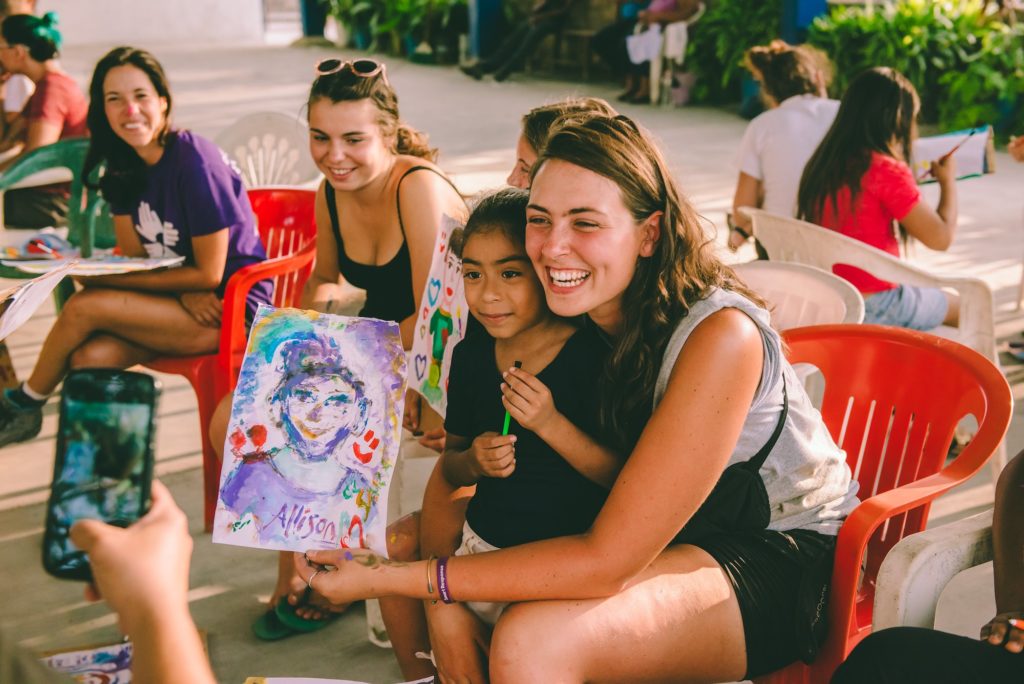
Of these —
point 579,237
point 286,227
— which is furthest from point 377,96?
point 579,237

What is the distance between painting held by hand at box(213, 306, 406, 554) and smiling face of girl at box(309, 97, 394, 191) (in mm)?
837

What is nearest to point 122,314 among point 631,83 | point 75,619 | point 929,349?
point 75,619

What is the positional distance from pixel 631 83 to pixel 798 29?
2395 mm

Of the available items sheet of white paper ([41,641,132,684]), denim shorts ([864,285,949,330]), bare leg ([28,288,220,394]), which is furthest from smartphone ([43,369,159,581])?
denim shorts ([864,285,949,330])

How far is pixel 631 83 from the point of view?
13.3 meters

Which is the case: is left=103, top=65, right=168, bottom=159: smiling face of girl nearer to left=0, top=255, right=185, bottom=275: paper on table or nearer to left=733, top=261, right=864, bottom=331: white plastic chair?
left=0, top=255, right=185, bottom=275: paper on table

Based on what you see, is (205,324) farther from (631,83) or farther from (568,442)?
(631,83)

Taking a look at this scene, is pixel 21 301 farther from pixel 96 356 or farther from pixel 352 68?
pixel 352 68

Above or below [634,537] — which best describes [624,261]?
above

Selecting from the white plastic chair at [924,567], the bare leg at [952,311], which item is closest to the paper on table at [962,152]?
the bare leg at [952,311]

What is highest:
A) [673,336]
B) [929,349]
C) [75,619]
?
[673,336]

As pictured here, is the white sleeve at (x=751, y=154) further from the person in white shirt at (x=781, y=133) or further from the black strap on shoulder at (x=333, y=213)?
the black strap on shoulder at (x=333, y=213)

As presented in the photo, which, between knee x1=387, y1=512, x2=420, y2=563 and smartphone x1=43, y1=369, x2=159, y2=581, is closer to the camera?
smartphone x1=43, y1=369, x2=159, y2=581

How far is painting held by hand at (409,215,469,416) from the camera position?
7.86 ft
